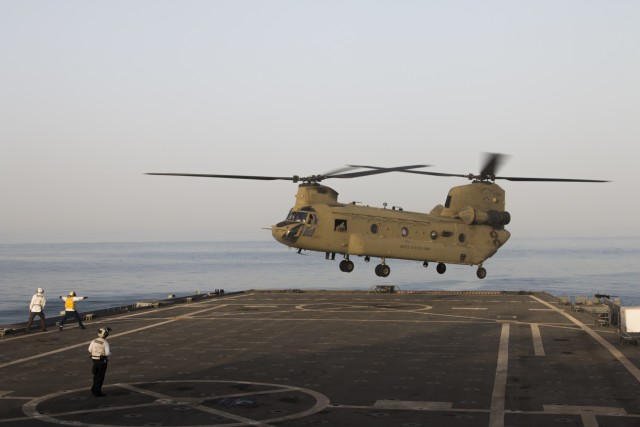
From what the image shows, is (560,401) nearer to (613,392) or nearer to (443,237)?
(613,392)

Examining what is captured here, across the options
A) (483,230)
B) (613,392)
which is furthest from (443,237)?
(613,392)

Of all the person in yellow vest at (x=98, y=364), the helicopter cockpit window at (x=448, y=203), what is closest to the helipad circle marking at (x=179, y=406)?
the person in yellow vest at (x=98, y=364)

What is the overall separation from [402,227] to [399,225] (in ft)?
0.81

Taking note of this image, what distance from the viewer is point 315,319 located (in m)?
42.4

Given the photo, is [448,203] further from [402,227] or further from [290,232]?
[290,232]

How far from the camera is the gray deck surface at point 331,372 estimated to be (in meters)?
19.1

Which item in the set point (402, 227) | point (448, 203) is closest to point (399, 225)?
point (402, 227)

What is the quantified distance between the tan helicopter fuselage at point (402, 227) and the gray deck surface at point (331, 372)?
4894 mm

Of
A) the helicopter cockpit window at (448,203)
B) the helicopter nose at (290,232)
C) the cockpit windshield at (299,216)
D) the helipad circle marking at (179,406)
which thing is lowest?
the helipad circle marking at (179,406)

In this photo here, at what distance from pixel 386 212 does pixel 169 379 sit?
2674cm

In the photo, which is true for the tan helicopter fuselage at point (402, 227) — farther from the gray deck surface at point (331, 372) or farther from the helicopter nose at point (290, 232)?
the gray deck surface at point (331, 372)

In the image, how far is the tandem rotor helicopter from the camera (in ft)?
152

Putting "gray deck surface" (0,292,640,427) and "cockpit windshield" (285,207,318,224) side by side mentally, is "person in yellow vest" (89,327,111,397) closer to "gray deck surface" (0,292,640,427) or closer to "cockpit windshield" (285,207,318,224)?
"gray deck surface" (0,292,640,427)

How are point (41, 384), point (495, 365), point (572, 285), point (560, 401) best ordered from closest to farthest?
point (560, 401) → point (41, 384) → point (495, 365) → point (572, 285)
